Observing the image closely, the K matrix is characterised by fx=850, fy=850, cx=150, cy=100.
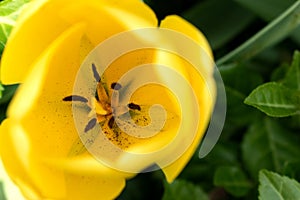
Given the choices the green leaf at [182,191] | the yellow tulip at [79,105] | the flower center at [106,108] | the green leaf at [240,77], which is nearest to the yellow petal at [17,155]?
the yellow tulip at [79,105]

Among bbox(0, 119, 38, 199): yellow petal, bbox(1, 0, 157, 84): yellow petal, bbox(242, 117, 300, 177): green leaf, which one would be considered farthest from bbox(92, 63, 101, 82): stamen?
bbox(242, 117, 300, 177): green leaf

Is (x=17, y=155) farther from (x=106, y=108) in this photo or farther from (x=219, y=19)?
(x=219, y=19)

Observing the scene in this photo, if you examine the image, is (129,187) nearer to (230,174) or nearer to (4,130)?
(230,174)

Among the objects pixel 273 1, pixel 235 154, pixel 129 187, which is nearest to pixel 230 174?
pixel 235 154

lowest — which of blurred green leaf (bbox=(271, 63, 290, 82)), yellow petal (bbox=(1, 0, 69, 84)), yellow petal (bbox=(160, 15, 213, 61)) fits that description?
blurred green leaf (bbox=(271, 63, 290, 82))

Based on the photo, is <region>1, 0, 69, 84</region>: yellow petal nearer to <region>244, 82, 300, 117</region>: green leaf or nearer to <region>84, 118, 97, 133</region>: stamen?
<region>84, 118, 97, 133</region>: stamen

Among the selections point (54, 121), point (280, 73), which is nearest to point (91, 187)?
point (54, 121)

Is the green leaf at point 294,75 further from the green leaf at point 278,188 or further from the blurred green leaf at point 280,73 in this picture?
the green leaf at point 278,188
